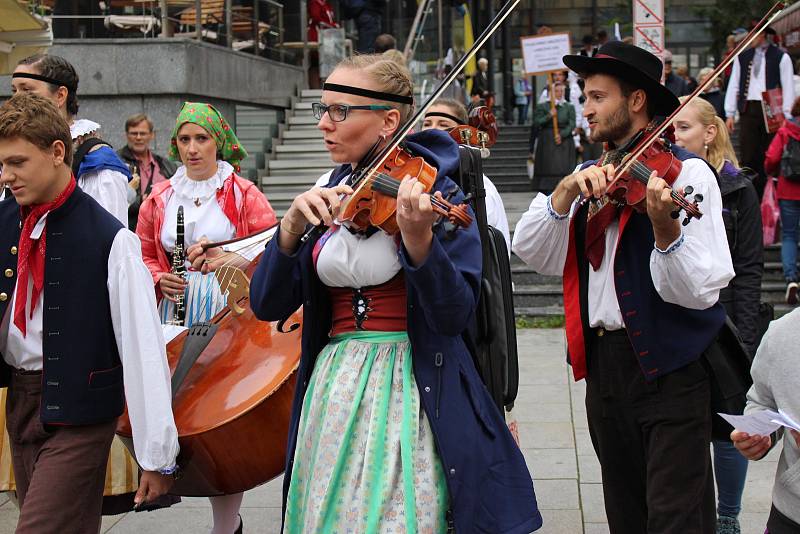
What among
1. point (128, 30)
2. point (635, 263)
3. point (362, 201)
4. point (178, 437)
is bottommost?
point (178, 437)

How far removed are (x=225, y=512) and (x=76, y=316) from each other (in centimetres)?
165

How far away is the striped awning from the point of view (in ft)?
20.7

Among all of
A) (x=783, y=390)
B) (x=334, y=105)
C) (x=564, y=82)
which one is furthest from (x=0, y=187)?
(x=564, y=82)

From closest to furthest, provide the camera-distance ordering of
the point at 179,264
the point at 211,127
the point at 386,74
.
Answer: the point at 386,74 < the point at 179,264 < the point at 211,127

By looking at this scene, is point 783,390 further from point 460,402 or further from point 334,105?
point 334,105

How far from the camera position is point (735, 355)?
382 cm

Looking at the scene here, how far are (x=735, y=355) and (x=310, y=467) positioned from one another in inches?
60.2

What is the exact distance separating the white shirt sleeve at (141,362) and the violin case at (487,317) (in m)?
0.99

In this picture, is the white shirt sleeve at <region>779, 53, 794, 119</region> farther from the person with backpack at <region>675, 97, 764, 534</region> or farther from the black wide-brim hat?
Result: the black wide-brim hat

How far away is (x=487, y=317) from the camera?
3613 mm

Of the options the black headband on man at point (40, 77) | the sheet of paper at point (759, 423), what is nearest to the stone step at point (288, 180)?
the black headband on man at point (40, 77)

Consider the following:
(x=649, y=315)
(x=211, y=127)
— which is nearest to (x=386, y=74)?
(x=649, y=315)

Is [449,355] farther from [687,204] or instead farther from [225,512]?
[225,512]

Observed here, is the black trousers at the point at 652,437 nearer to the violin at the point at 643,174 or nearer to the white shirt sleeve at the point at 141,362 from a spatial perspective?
the violin at the point at 643,174
